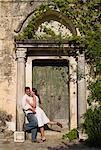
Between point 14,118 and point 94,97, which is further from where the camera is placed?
point 14,118

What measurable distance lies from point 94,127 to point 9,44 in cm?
324

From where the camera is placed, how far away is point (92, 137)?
838cm

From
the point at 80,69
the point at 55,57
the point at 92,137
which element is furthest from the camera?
the point at 55,57

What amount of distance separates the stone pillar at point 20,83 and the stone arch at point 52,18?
649mm

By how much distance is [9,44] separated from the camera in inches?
375

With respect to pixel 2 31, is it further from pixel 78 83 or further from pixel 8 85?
pixel 78 83

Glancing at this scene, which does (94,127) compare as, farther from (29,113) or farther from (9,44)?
(9,44)

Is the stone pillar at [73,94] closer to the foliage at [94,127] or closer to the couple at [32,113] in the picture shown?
the foliage at [94,127]

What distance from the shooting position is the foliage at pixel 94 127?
831 centimetres

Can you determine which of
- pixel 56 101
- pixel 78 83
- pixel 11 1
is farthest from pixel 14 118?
pixel 11 1

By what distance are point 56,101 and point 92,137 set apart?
2.01 metres

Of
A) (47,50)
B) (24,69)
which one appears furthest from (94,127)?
(47,50)

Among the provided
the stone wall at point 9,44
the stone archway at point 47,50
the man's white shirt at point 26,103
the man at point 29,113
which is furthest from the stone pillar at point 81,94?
the stone wall at point 9,44

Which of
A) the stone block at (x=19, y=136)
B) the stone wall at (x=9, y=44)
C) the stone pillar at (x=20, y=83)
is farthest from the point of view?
the stone wall at (x=9, y=44)
